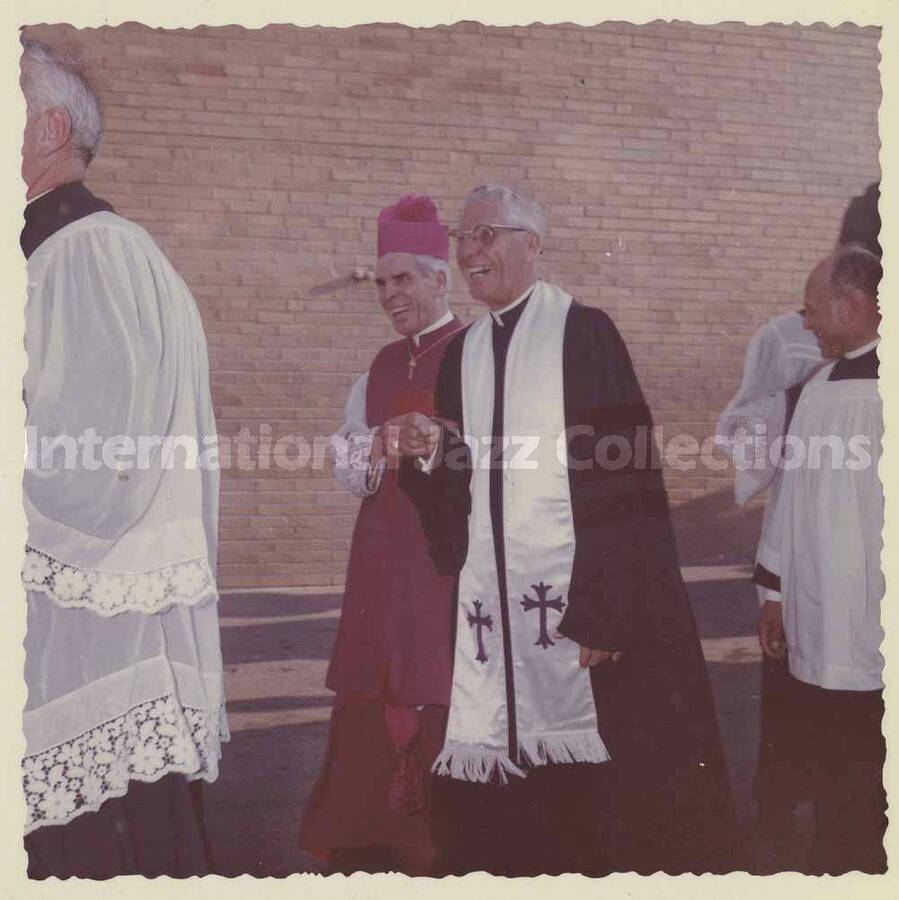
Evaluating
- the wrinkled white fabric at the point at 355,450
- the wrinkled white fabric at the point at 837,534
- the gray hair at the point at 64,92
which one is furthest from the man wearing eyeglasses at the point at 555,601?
the gray hair at the point at 64,92

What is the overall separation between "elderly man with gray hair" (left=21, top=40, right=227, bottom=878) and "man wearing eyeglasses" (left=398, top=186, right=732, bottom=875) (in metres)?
0.77

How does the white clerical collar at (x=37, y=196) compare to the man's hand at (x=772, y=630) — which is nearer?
the white clerical collar at (x=37, y=196)

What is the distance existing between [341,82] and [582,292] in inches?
41.8

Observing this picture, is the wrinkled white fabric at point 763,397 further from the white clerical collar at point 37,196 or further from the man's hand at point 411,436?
the white clerical collar at point 37,196

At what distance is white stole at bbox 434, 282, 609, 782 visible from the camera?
3471 mm

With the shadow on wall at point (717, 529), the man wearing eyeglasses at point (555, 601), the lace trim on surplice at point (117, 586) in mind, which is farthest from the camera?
the shadow on wall at point (717, 529)

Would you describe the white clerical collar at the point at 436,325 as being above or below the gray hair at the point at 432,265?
below

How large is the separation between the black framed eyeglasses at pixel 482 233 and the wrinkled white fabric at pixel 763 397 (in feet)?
2.96

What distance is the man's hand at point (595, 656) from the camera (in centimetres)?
342

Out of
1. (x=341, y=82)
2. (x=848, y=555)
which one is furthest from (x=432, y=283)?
(x=848, y=555)

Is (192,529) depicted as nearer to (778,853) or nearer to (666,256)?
(666,256)

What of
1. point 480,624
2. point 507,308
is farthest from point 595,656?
point 507,308

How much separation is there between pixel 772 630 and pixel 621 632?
627 millimetres

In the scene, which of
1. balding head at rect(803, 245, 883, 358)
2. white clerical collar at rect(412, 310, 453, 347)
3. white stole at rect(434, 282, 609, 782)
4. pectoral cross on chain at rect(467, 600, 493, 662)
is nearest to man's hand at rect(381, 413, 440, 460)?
white stole at rect(434, 282, 609, 782)
